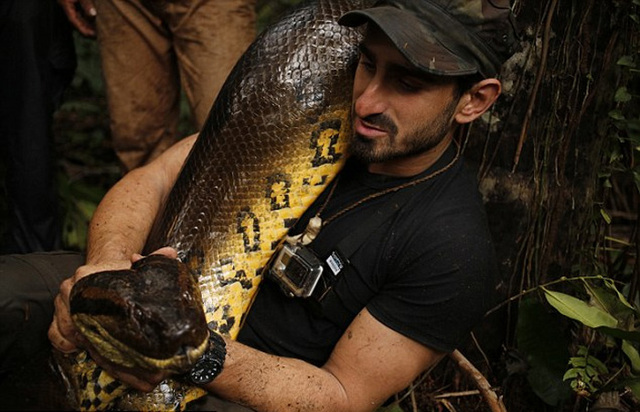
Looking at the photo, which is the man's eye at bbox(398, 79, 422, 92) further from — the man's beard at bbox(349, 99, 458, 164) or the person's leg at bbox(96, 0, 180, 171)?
the person's leg at bbox(96, 0, 180, 171)

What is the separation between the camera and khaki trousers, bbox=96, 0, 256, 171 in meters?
4.30

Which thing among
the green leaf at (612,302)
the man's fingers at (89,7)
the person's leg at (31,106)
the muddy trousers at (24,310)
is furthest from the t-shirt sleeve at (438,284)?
the man's fingers at (89,7)

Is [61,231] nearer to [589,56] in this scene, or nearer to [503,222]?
[503,222]

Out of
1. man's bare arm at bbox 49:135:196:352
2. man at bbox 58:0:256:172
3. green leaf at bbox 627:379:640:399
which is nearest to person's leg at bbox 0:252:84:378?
man's bare arm at bbox 49:135:196:352

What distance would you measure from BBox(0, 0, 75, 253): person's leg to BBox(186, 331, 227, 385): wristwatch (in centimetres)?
227

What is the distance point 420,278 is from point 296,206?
29.5 inches

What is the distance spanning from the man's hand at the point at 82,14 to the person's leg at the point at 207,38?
1.83 ft

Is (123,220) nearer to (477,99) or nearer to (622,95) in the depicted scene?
(477,99)

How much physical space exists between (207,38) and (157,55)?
426mm

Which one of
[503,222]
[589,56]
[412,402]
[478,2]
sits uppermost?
[478,2]

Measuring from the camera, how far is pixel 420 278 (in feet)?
9.08

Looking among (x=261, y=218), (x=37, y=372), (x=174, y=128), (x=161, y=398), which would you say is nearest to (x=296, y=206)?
(x=261, y=218)

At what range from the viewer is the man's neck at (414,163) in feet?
9.70

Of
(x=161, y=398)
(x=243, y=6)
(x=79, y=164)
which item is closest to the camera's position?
(x=161, y=398)
